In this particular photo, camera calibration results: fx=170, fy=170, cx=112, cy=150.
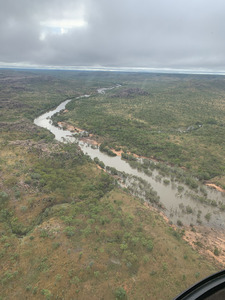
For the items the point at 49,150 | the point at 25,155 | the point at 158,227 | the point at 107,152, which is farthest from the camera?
the point at 107,152

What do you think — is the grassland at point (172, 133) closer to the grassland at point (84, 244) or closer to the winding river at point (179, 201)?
the winding river at point (179, 201)

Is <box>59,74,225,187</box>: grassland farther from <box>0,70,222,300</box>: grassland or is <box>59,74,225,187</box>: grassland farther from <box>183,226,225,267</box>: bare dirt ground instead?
<box>0,70,222,300</box>: grassland

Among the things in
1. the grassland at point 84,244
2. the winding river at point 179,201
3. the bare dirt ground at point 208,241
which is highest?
the grassland at point 84,244

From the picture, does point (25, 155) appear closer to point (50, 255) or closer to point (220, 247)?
point (50, 255)

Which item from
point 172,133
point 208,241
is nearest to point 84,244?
point 208,241

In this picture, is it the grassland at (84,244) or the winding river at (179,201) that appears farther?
the winding river at (179,201)

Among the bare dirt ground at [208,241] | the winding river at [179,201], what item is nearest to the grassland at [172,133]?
the winding river at [179,201]

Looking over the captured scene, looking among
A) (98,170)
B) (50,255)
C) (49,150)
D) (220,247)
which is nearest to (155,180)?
(98,170)

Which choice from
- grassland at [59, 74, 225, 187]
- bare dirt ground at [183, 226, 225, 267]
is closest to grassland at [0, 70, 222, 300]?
bare dirt ground at [183, 226, 225, 267]
